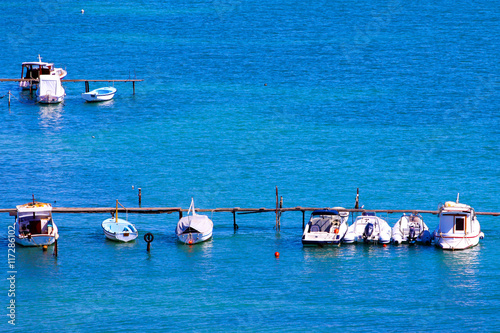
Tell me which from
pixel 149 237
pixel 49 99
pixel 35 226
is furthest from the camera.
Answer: pixel 49 99

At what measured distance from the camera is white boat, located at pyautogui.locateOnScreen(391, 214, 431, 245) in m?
68.0

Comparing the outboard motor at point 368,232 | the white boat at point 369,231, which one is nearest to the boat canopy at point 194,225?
the white boat at point 369,231

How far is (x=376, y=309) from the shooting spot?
57.0 m

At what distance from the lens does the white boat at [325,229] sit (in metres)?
67.1

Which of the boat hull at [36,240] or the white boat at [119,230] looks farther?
the white boat at [119,230]

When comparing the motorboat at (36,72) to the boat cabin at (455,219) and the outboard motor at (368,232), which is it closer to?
the outboard motor at (368,232)

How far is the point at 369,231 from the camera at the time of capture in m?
67.8

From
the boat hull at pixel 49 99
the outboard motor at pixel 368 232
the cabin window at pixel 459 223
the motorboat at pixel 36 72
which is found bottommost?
the outboard motor at pixel 368 232

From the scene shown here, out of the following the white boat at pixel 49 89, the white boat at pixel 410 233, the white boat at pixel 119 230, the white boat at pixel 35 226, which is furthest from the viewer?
the white boat at pixel 49 89

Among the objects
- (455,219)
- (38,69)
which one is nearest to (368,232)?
(455,219)

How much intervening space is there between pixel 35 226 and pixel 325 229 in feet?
80.6

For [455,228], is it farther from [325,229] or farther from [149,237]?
[149,237]

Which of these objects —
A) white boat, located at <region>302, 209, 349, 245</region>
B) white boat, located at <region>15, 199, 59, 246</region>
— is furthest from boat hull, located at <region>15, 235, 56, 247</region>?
white boat, located at <region>302, 209, 349, 245</region>

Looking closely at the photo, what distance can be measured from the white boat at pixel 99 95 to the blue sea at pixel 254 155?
136cm
